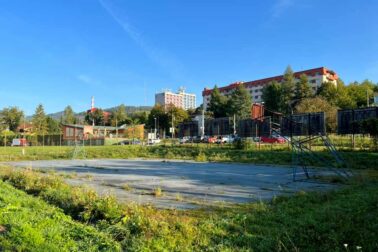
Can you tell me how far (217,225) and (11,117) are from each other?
101 m

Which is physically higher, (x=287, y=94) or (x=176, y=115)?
(x=287, y=94)

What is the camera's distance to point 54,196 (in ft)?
32.0

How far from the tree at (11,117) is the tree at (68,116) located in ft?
118

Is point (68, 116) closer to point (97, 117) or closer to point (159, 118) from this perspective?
point (97, 117)

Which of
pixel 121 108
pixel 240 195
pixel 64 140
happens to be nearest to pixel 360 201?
pixel 240 195

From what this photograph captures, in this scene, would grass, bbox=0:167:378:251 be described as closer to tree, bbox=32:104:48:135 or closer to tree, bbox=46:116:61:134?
tree, bbox=32:104:48:135

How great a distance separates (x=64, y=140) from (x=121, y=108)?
53341 millimetres

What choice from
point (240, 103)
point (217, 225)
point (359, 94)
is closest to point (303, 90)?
point (359, 94)

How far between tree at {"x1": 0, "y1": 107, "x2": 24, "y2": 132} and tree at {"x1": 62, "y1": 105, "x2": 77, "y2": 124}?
118ft

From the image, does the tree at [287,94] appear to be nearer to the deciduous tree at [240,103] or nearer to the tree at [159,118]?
the deciduous tree at [240,103]

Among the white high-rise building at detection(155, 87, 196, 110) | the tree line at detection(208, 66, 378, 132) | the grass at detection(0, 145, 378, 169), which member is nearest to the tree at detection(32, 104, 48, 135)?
the tree line at detection(208, 66, 378, 132)

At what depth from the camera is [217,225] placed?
Result: 6648mm

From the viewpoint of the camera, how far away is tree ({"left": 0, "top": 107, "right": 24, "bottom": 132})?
9531 cm

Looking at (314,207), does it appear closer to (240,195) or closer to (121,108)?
(240,195)
